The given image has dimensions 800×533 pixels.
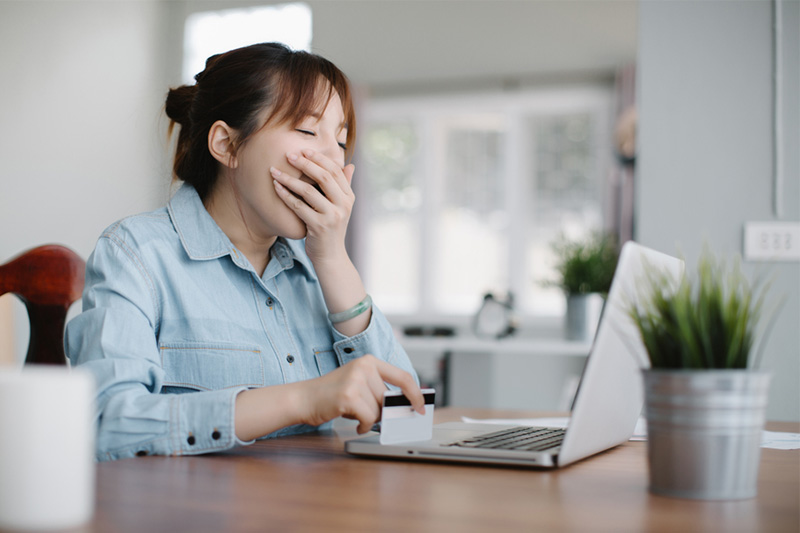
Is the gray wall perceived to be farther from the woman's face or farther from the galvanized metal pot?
the galvanized metal pot

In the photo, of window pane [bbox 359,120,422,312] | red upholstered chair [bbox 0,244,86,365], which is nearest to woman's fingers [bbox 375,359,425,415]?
red upholstered chair [bbox 0,244,86,365]

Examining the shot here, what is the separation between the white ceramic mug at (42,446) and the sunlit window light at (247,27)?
13.6ft

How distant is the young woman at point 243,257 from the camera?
0.95 m

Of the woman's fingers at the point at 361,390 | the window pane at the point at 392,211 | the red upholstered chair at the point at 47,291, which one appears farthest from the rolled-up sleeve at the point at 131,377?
the window pane at the point at 392,211

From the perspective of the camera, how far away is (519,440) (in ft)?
2.65

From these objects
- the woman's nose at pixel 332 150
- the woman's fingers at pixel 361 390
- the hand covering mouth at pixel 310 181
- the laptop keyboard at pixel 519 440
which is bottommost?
the laptop keyboard at pixel 519 440

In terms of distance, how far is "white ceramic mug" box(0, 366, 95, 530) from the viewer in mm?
396

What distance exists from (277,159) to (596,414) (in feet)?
2.02

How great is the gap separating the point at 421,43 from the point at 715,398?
504 cm

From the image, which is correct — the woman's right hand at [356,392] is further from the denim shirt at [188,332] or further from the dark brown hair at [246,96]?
the dark brown hair at [246,96]

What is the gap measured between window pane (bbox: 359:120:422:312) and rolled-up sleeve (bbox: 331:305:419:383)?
483 centimetres

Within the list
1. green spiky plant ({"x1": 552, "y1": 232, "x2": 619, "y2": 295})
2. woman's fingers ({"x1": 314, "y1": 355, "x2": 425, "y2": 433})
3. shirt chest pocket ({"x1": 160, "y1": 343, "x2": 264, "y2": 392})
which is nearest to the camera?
woman's fingers ({"x1": 314, "y1": 355, "x2": 425, "y2": 433})

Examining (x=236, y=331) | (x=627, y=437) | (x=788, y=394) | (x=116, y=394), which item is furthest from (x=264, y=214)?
(x=788, y=394)

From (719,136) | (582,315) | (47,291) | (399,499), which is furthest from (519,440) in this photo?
(582,315)
